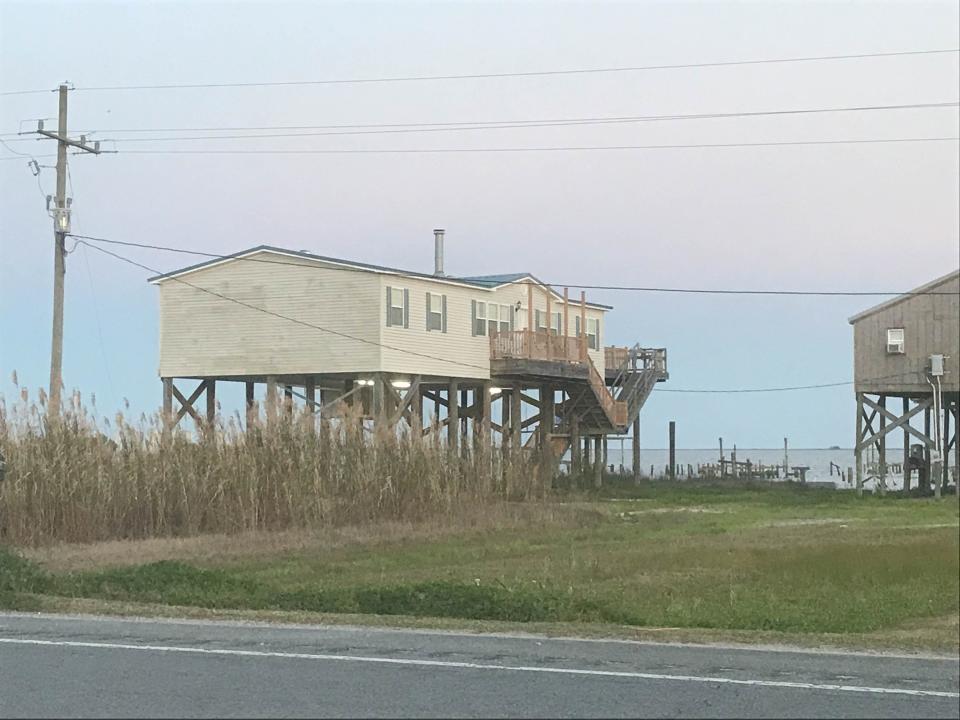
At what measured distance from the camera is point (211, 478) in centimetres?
2505

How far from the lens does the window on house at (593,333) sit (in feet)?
157

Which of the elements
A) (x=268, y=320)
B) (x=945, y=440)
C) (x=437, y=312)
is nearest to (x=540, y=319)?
(x=437, y=312)

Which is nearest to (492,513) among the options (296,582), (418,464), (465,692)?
(418,464)

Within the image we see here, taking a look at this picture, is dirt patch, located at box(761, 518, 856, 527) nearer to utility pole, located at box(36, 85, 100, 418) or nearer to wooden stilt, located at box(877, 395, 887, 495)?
wooden stilt, located at box(877, 395, 887, 495)

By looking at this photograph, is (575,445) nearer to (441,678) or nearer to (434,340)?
(434,340)

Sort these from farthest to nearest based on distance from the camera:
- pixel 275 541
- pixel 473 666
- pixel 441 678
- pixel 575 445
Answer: pixel 575 445 < pixel 275 541 < pixel 473 666 < pixel 441 678

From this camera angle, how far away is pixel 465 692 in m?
8.29

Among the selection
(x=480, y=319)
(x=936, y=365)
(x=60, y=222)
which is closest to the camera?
(x=60, y=222)

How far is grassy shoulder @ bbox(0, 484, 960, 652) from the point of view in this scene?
13188 mm

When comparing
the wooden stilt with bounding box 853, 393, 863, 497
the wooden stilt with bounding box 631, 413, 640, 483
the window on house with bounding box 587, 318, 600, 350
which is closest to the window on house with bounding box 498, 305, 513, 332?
the window on house with bounding box 587, 318, 600, 350

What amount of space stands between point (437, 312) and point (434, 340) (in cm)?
84

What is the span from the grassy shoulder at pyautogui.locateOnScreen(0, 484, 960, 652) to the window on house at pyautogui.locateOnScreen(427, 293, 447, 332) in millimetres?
10560

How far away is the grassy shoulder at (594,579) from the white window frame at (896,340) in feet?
30.9

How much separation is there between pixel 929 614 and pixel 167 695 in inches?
348
